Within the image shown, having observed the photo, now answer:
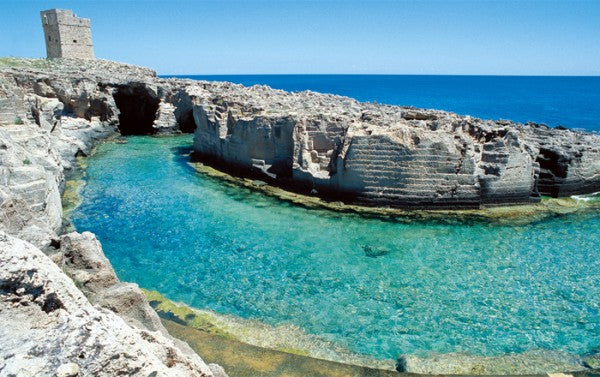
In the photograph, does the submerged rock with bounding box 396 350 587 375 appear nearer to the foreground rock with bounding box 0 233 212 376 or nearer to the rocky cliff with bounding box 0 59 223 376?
the rocky cliff with bounding box 0 59 223 376

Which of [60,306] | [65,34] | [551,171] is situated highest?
[65,34]

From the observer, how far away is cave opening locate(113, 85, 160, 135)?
3256 centimetres

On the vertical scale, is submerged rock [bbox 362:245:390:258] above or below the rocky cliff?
below

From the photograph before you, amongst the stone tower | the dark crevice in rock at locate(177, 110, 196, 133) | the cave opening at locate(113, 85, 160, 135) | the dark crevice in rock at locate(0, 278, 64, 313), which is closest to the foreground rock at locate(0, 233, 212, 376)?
the dark crevice in rock at locate(0, 278, 64, 313)

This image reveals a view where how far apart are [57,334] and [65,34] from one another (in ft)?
144

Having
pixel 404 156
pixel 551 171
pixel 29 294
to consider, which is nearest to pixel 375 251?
pixel 404 156

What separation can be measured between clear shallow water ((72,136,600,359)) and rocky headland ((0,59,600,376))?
1.67m

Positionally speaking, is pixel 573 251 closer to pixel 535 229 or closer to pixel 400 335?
pixel 535 229

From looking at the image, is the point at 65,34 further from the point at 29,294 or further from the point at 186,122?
the point at 29,294

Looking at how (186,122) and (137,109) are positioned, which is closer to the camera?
(186,122)

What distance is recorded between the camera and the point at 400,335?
9.27 m

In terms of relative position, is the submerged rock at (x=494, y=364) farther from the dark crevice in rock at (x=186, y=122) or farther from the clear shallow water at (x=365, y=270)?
the dark crevice in rock at (x=186, y=122)

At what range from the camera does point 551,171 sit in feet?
60.0

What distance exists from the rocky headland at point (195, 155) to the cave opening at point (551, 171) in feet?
0.14
